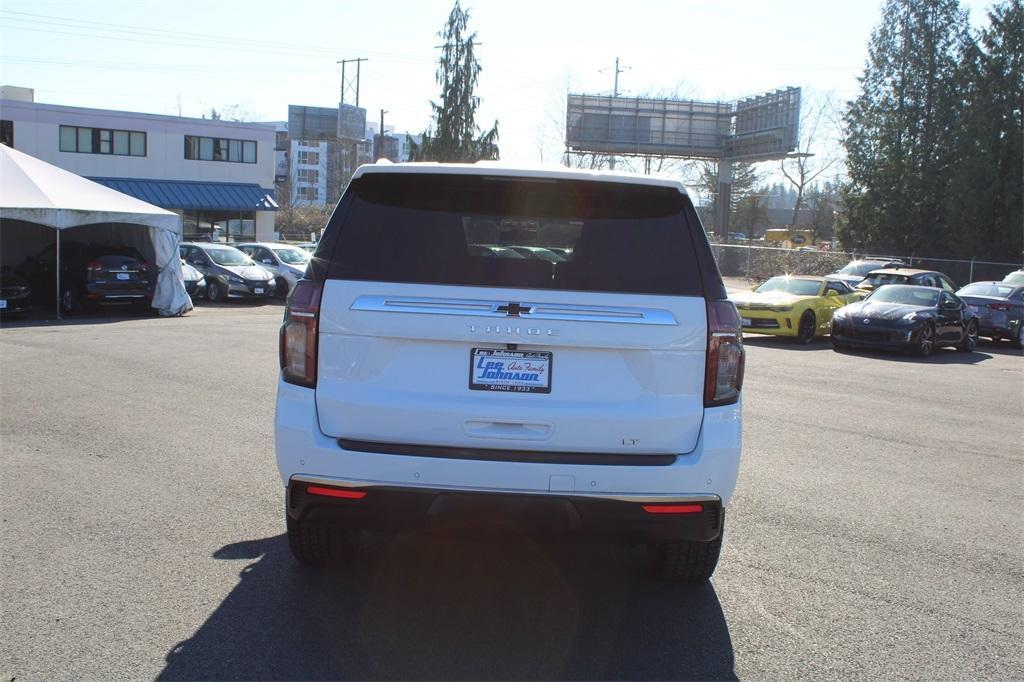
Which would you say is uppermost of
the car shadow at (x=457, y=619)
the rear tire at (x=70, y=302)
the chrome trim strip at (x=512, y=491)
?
the chrome trim strip at (x=512, y=491)

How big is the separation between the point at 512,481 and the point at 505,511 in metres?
0.13

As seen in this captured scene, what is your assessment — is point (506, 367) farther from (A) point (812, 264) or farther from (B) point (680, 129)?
(B) point (680, 129)

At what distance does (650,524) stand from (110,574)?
2775 millimetres

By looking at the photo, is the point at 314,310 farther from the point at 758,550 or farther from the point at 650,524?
the point at 758,550

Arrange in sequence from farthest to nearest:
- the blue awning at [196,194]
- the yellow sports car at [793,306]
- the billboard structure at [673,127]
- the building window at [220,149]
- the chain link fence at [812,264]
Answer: the billboard structure at [673,127], the building window at [220,149], the blue awning at [196,194], the chain link fence at [812,264], the yellow sports car at [793,306]

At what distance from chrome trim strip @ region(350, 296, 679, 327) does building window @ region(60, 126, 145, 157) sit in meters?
47.4

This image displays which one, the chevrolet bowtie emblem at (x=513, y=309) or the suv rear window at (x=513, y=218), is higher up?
the suv rear window at (x=513, y=218)

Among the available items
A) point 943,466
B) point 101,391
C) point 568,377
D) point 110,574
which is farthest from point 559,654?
Answer: point 101,391

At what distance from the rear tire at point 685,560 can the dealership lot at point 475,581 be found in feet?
0.24

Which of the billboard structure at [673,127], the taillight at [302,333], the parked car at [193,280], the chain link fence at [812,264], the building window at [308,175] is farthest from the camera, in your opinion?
the building window at [308,175]

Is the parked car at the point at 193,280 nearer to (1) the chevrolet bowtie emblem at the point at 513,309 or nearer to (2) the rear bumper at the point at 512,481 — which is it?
(2) the rear bumper at the point at 512,481

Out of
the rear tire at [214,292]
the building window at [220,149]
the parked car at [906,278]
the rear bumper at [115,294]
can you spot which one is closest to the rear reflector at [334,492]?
the rear bumper at [115,294]

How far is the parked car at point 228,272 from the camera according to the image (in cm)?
2591

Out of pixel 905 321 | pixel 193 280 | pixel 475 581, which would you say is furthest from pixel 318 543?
pixel 193 280
